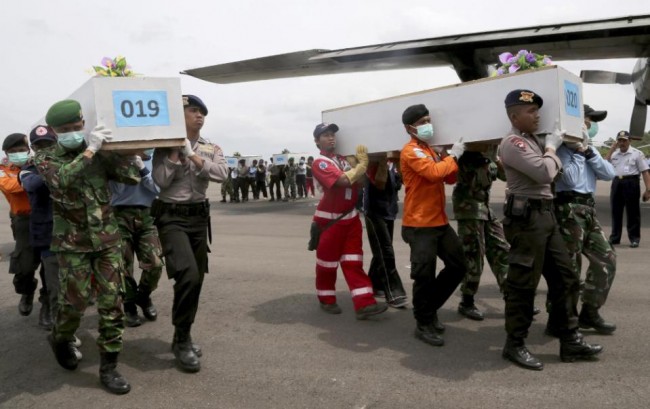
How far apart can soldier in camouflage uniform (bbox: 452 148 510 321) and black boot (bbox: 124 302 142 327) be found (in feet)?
10.3

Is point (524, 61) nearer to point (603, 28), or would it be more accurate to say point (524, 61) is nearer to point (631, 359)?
point (631, 359)

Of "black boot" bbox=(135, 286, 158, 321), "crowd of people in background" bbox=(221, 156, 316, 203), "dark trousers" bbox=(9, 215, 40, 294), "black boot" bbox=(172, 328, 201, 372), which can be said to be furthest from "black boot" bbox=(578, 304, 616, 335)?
"crowd of people in background" bbox=(221, 156, 316, 203)

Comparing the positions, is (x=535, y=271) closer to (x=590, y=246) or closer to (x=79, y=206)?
(x=590, y=246)

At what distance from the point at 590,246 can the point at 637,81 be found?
519 inches

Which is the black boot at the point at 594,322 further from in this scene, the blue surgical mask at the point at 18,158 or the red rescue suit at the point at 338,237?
the blue surgical mask at the point at 18,158

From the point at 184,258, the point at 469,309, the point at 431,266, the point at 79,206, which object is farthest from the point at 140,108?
the point at 469,309

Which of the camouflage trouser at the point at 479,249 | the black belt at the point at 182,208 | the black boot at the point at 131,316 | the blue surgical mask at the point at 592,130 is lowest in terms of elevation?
the black boot at the point at 131,316

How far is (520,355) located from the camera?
3545 millimetres

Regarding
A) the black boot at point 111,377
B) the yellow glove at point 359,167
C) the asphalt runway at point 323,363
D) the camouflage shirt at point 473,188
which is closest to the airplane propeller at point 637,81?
the asphalt runway at point 323,363

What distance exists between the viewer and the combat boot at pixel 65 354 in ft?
11.9

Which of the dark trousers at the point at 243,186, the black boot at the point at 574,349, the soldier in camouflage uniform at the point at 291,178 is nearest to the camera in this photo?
the black boot at the point at 574,349

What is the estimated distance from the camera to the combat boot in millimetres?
3619

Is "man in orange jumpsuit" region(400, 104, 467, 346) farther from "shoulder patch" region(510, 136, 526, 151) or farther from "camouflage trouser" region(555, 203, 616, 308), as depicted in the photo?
"camouflage trouser" region(555, 203, 616, 308)

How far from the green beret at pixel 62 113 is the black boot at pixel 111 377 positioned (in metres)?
1.60
